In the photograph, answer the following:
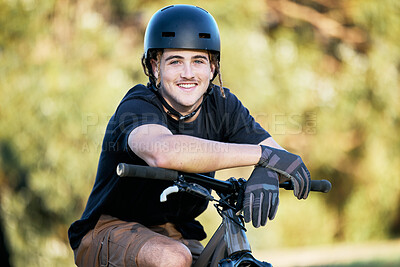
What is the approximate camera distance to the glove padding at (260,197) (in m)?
2.89

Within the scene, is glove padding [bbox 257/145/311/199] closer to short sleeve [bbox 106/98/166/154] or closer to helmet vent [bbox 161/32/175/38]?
short sleeve [bbox 106/98/166/154]

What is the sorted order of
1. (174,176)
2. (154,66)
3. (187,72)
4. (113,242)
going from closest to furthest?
1. (174,176)
2. (113,242)
3. (187,72)
4. (154,66)

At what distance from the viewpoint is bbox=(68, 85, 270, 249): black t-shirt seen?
331 centimetres

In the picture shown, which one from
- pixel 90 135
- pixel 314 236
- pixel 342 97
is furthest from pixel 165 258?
pixel 314 236

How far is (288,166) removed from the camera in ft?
10.1

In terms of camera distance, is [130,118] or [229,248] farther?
[130,118]

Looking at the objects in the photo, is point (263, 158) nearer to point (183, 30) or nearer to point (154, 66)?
point (183, 30)

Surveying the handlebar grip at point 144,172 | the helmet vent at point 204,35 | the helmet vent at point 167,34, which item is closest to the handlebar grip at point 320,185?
the handlebar grip at point 144,172

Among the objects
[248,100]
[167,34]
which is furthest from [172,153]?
[248,100]

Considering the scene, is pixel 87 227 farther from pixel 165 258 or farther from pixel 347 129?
pixel 347 129

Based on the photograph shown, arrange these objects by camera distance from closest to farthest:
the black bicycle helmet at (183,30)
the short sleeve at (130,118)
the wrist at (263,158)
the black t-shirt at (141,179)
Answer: the wrist at (263,158)
the short sleeve at (130,118)
the black t-shirt at (141,179)
the black bicycle helmet at (183,30)

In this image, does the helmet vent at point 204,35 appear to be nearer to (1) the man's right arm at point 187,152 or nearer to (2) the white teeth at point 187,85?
(2) the white teeth at point 187,85

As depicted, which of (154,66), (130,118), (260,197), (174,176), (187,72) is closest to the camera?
(174,176)

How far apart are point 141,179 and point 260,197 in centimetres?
89
